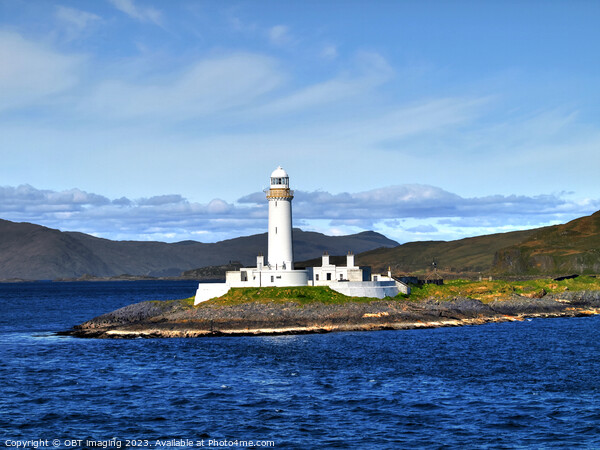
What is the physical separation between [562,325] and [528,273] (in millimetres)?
106464

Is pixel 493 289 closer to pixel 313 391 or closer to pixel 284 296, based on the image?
pixel 284 296

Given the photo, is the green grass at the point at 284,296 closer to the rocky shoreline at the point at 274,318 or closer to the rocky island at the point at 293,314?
the rocky island at the point at 293,314

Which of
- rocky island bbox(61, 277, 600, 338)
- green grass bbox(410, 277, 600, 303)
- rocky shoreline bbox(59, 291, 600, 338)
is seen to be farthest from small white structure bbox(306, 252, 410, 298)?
green grass bbox(410, 277, 600, 303)

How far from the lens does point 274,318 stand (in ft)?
261

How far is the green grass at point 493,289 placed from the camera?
3954 inches

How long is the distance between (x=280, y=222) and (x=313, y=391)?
149 ft

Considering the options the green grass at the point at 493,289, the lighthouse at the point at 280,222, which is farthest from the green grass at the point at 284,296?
the green grass at the point at 493,289

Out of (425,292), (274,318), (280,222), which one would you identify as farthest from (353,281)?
(274,318)

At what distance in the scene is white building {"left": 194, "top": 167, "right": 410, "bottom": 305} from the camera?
89.1 m

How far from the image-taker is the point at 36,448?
3512 centimetres

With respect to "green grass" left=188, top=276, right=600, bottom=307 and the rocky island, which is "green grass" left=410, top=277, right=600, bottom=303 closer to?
"green grass" left=188, top=276, right=600, bottom=307

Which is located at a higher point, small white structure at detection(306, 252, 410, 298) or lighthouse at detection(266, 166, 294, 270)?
lighthouse at detection(266, 166, 294, 270)

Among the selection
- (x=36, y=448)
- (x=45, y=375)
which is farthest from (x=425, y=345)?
(x=36, y=448)

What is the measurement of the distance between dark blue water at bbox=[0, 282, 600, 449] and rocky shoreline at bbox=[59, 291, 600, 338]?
3.54 metres
